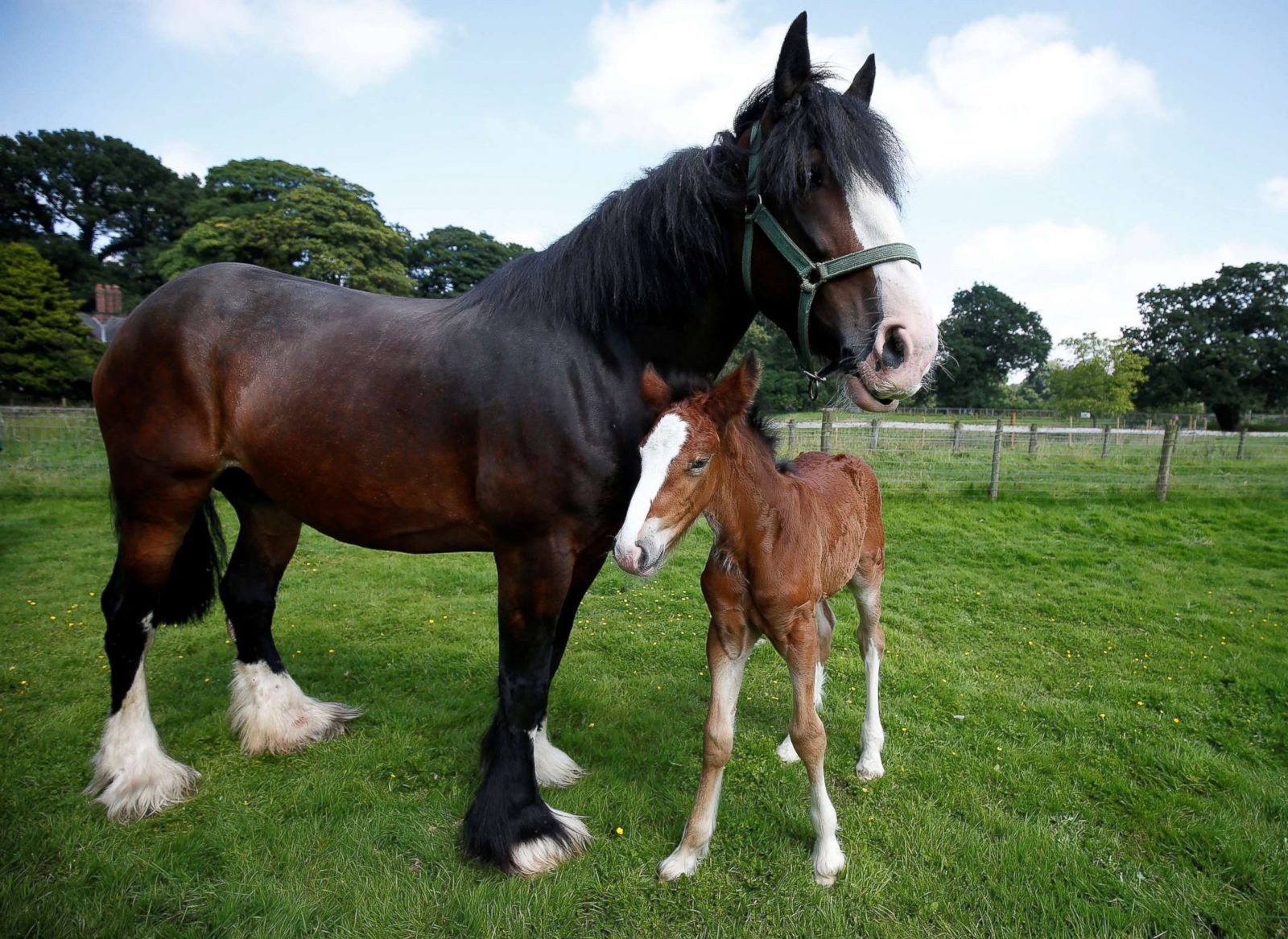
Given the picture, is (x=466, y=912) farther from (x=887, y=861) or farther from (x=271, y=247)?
(x=271, y=247)

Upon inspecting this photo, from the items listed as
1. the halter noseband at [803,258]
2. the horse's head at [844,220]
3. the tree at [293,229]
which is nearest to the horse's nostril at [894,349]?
the horse's head at [844,220]

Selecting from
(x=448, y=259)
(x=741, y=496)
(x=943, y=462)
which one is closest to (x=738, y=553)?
(x=741, y=496)

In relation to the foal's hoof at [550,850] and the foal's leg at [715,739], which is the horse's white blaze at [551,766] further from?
the foal's leg at [715,739]

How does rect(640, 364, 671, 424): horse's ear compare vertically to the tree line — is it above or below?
below

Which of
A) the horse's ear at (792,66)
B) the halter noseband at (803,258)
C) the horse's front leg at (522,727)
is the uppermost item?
the horse's ear at (792,66)

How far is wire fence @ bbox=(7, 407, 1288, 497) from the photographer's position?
423 inches

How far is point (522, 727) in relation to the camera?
2.49 metres

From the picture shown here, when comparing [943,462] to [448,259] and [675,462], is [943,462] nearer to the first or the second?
[675,462]

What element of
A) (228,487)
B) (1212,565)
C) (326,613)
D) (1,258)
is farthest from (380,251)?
(1212,565)

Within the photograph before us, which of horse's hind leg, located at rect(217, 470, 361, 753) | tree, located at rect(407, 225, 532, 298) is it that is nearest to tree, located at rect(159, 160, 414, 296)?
tree, located at rect(407, 225, 532, 298)

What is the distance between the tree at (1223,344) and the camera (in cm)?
3825

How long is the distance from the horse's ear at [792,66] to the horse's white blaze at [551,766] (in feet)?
9.35

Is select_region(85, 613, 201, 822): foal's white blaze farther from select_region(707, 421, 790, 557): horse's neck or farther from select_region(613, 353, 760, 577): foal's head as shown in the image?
select_region(707, 421, 790, 557): horse's neck

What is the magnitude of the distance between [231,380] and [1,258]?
3370 cm
